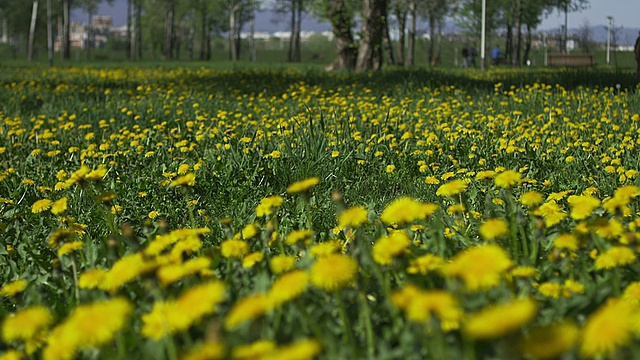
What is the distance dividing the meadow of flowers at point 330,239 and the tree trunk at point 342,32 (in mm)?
9162

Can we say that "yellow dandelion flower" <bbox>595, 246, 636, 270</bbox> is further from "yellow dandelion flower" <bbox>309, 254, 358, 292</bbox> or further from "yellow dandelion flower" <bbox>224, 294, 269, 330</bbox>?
"yellow dandelion flower" <bbox>224, 294, 269, 330</bbox>

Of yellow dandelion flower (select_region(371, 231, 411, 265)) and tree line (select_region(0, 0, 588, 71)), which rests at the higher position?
tree line (select_region(0, 0, 588, 71))

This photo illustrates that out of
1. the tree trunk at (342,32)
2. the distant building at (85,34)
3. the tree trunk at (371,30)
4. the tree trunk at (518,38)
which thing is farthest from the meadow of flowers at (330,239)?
the distant building at (85,34)

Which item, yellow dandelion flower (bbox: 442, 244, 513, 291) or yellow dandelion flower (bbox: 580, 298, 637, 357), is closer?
yellow dandelion flower (bbox: 580, 298, 637, 357)

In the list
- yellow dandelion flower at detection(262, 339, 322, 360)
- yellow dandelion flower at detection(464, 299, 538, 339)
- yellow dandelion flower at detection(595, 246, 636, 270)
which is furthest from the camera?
yellow dandelion flower at detection(595, 246, 636, 270)

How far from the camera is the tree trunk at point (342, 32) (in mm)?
16172

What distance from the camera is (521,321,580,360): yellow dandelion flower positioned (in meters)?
0.79

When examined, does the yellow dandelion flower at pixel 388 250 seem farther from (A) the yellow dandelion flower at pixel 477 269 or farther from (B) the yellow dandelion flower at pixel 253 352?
(B) the yellow dandelion flower at pixel 253 352

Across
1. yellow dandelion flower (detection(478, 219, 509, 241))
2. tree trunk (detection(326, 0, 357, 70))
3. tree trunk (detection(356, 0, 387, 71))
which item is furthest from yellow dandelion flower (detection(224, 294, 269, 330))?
tree trunk (detection(326, 0, 357, 70))

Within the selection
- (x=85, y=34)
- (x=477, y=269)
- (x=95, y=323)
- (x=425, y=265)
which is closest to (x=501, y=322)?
(x=477, y=269)

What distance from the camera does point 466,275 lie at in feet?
3.35

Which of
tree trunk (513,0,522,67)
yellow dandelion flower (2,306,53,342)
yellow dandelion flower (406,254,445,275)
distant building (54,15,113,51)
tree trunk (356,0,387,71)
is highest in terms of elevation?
distant building (54,15,113,51)

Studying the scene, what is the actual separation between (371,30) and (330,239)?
12.8 metres

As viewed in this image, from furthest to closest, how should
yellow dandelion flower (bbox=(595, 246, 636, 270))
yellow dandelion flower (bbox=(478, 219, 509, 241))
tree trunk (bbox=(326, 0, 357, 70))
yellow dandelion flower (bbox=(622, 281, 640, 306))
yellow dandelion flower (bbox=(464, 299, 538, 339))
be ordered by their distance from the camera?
tree trunk (bbox=(326, 0, 357, 70)) < yellow dandelion flower (bbox=(478, 219, 509, 241)) < yellow dandelion flower (bbox=(595, 246, 636, 270)) < yellow dandelion flower (bbox=(622, 281, 640, 306)) < yellow dandelion flower (bbox=(464, 299, 538, 339))
